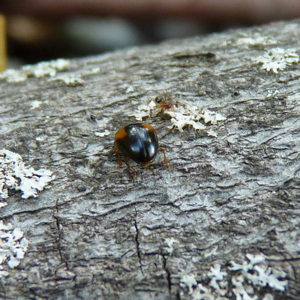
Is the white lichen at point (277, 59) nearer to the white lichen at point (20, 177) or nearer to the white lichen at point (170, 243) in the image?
the white lichen at point (170, 243)

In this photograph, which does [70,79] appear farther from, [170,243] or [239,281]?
[239,281]

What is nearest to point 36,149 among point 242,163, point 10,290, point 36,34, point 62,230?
point 62,230

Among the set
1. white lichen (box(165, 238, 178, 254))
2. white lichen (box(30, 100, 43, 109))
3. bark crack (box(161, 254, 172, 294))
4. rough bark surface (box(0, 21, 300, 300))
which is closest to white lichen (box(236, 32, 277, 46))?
rough bark surface (box(0, 21, 300, 300))

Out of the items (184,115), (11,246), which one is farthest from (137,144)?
(11,246)

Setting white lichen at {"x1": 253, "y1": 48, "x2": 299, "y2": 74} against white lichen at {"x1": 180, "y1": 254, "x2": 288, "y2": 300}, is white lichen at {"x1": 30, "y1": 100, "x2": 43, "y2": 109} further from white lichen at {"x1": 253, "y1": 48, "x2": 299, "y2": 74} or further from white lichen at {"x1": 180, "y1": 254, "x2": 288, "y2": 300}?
white lichen at {"x1": 253, "y1": 48, "x2": 299, "y2": 74}

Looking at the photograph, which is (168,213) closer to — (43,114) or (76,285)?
(76,285)

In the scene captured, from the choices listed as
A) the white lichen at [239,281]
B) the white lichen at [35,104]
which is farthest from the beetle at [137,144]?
the white lichen at [35,104]
